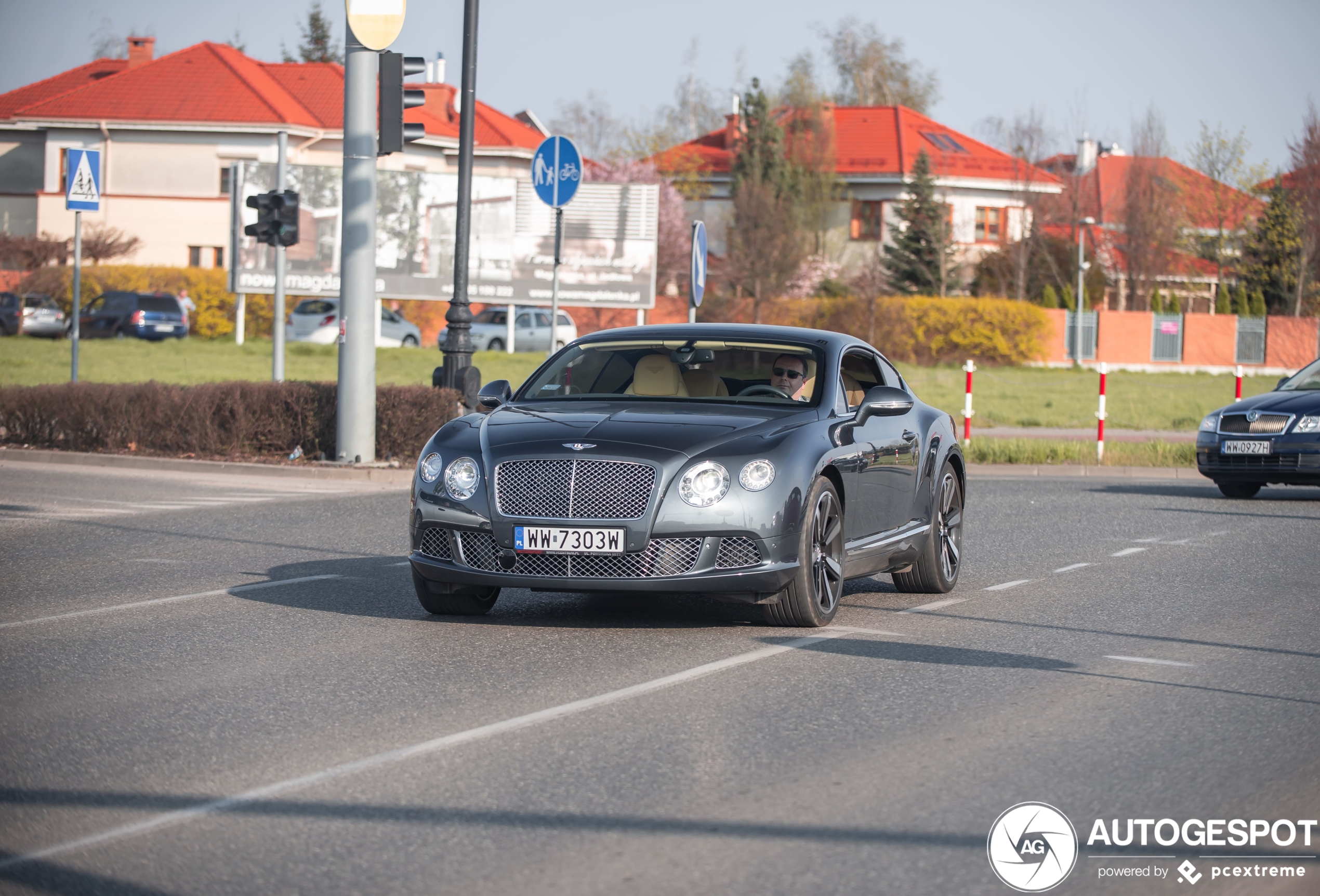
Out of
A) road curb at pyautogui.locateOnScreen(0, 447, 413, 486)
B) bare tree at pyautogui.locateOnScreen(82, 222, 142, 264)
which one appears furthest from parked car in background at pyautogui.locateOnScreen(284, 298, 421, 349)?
road curb at pyautogui.locateOnScreen(0, 447, 413, 486)

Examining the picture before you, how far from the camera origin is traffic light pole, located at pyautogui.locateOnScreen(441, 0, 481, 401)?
61.8 ft

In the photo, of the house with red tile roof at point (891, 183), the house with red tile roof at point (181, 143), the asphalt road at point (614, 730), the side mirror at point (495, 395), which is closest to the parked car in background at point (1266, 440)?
→ the asphalt road at point (614, 730)


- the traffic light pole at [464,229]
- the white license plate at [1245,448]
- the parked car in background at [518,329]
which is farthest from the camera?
the parked car in background at [518,329]

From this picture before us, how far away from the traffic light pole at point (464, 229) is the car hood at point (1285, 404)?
8.37m

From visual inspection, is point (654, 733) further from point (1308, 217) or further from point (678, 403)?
point (1308, 217)

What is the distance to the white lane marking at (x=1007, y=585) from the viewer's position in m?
10.1

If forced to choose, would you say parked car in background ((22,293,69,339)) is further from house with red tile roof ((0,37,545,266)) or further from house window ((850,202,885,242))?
house window ((850,202,885,242))

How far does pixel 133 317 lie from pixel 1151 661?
46206 millimetres

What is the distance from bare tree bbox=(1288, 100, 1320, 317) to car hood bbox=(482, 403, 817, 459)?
6356 centimetres

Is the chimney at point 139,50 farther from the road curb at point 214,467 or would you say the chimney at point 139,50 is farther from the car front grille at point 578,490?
the car front grille at point 578,490

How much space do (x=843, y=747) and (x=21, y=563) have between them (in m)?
6.96

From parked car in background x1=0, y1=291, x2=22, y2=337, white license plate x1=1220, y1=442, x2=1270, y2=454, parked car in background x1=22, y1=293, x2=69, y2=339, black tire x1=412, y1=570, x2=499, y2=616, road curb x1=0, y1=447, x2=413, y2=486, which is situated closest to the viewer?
black tire x1=412, y1=570, x2=499, y2=616

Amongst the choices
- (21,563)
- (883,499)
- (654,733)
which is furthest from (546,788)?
(21,563)

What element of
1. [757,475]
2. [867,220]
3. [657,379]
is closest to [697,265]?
[657,379]
